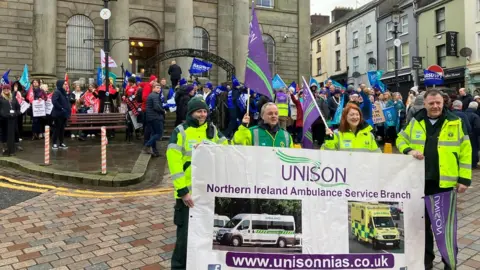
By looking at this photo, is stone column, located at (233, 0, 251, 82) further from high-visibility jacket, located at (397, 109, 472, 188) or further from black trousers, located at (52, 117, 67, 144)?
high-visibility jacket, located at (397, 109, 472, 188)

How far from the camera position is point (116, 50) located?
25422mm

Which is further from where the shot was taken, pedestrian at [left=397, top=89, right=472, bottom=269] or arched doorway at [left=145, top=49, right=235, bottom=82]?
arched doorway at [left=145, top=49, right=235, bottom=82]

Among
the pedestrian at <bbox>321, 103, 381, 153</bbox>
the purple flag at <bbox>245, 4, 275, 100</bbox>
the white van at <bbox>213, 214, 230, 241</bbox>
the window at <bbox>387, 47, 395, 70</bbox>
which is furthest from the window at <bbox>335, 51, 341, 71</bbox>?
the white van at <bbox>213, 214, 230, 241</bbox>

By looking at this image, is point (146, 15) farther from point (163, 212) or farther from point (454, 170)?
point (454, 170)

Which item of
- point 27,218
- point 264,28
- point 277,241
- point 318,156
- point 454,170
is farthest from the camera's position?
point 264,28

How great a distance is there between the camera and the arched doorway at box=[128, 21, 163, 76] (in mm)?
28312

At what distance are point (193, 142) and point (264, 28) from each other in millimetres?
29088

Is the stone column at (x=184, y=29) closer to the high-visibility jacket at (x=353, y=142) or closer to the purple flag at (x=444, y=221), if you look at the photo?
the high-visibility jacket at (x=353, y=142)

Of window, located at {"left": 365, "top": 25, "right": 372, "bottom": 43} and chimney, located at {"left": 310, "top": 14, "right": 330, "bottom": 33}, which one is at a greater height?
chimney, located at {"left": 310, "top": 14, "right": 330, "bottom": 33}

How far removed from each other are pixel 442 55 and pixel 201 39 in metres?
20.3

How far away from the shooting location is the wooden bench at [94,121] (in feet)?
50.3

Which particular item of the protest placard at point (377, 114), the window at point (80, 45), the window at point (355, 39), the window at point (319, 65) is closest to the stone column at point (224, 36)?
the window at point (80, 45)

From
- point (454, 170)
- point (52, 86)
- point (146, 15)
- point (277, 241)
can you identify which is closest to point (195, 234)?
point (277, 241)

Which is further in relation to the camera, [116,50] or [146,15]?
[146,15]
